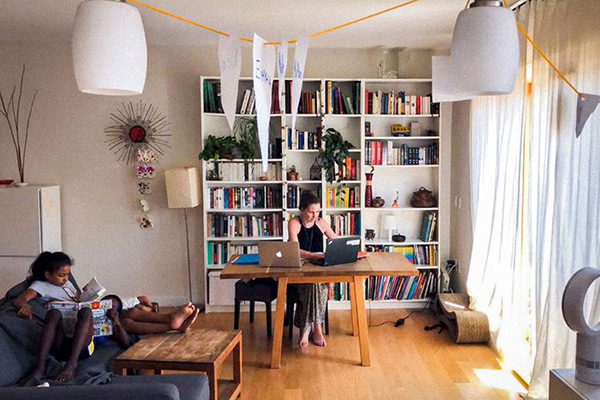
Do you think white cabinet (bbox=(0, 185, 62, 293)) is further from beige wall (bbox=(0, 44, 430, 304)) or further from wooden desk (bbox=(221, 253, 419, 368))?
wooden desk (bbox=(221, 253, 419, 368))

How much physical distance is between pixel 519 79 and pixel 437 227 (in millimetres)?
2187

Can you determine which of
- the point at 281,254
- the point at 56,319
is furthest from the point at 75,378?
the point at 281,254

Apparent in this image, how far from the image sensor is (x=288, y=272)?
13.8 feet

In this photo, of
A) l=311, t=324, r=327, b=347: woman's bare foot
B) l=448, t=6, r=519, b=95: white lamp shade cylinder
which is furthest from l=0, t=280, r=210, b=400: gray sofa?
l=448, t=6, r=519, b=95: white lamp shade cylinder

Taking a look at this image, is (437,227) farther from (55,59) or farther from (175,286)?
(55,59)

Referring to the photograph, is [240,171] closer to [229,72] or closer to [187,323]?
[187,323]

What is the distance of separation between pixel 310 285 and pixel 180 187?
1672 mm

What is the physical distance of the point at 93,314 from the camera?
3.67 metres

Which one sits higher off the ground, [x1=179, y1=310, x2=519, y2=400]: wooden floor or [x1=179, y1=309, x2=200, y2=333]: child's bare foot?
[x1=179, y1=309, x2=200, y2=333]: child's bare foot

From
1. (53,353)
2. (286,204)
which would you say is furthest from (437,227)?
(53,353)

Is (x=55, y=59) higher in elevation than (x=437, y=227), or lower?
higher

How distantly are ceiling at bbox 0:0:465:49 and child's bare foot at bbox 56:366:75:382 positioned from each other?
2.58m

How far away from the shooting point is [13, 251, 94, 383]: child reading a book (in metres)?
3.31

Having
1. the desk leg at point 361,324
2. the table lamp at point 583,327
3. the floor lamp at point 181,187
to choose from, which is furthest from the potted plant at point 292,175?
the table lamp at point 583,327
